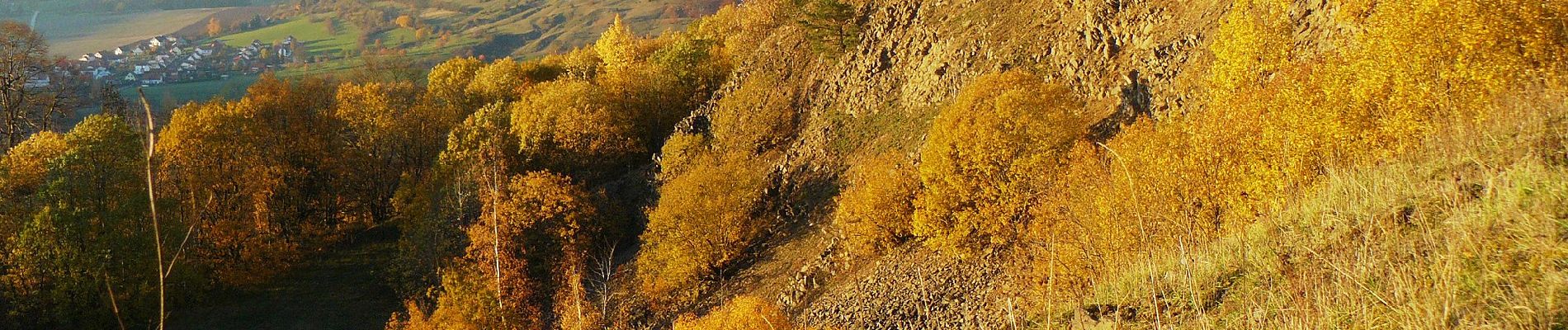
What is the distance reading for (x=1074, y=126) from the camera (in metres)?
29.8

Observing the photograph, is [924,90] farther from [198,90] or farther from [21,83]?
[198,90]

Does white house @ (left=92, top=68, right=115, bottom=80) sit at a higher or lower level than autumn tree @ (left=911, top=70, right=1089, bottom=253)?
lower

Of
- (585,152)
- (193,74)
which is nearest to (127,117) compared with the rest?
(585,152)

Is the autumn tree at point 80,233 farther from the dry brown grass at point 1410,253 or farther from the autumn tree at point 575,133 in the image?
the dry brown grass at point 1410,253

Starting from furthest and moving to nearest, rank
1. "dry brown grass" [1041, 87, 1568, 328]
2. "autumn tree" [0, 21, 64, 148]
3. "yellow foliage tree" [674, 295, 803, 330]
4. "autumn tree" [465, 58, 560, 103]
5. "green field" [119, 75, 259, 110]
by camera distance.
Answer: "green field" [119, 75, 259, 110] < "autumn tree" [465, 58, 560, 103] < "autumn tree" [0, 21, 64, 148] < "yellow foliage tree" [674, 295, 803, 330] < "dry brown grass" [1041, 87, 1568, 328]

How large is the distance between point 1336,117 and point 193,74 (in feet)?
540

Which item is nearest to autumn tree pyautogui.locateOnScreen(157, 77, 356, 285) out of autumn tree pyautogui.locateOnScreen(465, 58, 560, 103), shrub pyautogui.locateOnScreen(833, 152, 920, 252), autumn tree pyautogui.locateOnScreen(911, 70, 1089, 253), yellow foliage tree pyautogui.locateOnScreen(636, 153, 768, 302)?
autumn tree pyautogui.locateOnScreen(465, 58, 560, 103)

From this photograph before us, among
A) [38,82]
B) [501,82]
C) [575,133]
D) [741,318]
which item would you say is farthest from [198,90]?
[741,318]

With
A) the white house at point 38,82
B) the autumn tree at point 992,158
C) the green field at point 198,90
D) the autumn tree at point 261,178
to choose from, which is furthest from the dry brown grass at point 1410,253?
the green field at point 198,90

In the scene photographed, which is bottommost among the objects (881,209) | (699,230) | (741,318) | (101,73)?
(101,73)

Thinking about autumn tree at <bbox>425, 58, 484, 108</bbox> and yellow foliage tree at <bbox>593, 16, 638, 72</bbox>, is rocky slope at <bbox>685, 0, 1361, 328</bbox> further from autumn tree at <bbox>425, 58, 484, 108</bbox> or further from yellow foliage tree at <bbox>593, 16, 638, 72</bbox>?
autumn tree at <bbox>425, 58, 484, 108</bbox>

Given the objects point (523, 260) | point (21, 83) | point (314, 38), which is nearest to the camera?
point (523, 260)

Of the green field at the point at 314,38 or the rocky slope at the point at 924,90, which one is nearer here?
the rocky slope at the point at 924,90

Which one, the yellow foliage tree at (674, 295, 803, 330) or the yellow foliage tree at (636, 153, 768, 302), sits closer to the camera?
the yellow foliage tree at (674, 295, 803, 330)
